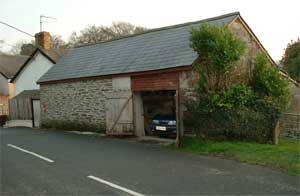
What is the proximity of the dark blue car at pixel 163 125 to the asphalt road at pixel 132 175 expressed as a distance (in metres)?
2.31

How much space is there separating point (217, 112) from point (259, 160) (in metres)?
3.40

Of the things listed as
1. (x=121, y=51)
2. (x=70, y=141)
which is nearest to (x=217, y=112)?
(x=70, y=141)

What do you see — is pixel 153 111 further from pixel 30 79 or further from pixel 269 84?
pixel 30 79

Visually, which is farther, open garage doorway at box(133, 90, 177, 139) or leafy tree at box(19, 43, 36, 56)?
leafy tree at box(19, 43, 36, 56)

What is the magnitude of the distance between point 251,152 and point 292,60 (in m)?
26.5

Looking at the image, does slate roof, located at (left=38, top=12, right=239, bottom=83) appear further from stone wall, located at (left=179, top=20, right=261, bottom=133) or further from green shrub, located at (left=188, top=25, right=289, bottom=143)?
green shrub, located at (left=188, top=25, right=289, bottom=143)

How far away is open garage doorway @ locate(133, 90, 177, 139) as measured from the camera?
14.5 meters

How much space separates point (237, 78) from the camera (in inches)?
542

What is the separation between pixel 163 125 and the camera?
14117 millimetres

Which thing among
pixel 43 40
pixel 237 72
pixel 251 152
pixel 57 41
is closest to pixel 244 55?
pixel 237 72

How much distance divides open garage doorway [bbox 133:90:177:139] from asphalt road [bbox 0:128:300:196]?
288cm

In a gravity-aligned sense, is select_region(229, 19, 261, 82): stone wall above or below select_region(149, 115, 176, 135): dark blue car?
above

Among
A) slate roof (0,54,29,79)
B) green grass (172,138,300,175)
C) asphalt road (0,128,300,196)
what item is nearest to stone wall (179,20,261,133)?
green grass (172,138,300,175)

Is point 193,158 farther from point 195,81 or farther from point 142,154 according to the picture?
point 195,81
